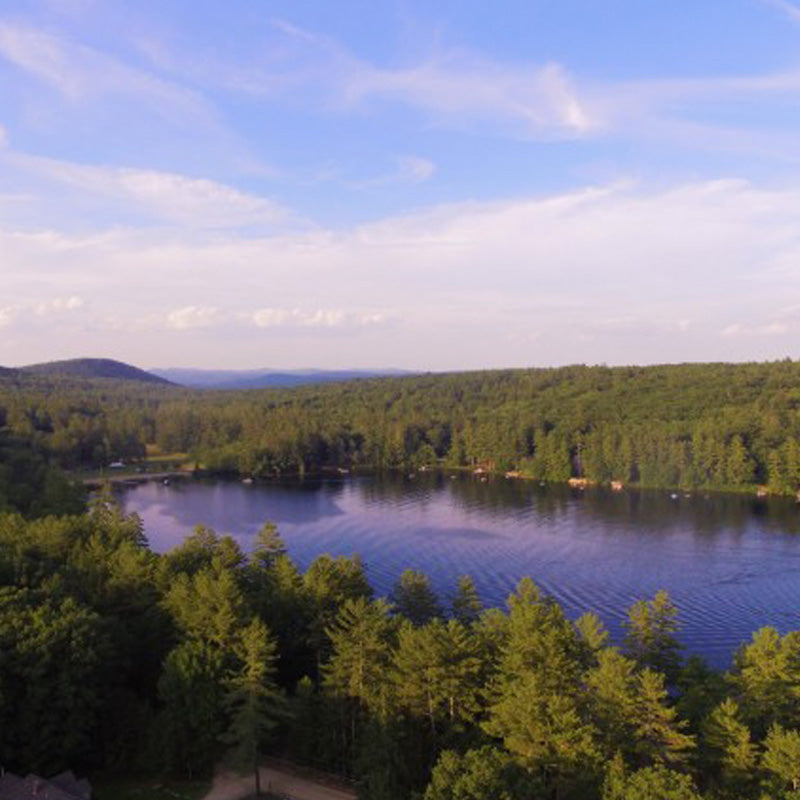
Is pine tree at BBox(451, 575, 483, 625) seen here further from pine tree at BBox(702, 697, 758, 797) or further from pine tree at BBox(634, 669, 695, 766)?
pine tree at BBox(702, 697, 758, 797)

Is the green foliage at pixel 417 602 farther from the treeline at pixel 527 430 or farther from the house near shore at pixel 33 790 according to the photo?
the treeline at pixel 527 430

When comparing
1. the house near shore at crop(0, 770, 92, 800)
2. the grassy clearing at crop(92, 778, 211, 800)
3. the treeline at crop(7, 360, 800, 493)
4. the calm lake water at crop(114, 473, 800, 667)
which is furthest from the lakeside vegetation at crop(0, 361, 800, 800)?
the treeline at crop(7, 360, 800, 493)

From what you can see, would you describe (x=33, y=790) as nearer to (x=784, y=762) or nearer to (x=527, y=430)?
(x=784, y=762)

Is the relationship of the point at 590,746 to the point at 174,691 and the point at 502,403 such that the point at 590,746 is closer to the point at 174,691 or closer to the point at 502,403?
the point at 174,691

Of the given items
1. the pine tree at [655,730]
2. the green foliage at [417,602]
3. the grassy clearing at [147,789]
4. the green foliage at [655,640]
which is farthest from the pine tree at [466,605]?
the grassy clearing at [147,789]

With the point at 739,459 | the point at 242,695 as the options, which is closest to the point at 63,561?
the point at 242,695

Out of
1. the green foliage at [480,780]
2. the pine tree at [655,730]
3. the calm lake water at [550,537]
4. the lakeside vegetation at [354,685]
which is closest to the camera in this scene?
the green foliage at [480,780]
